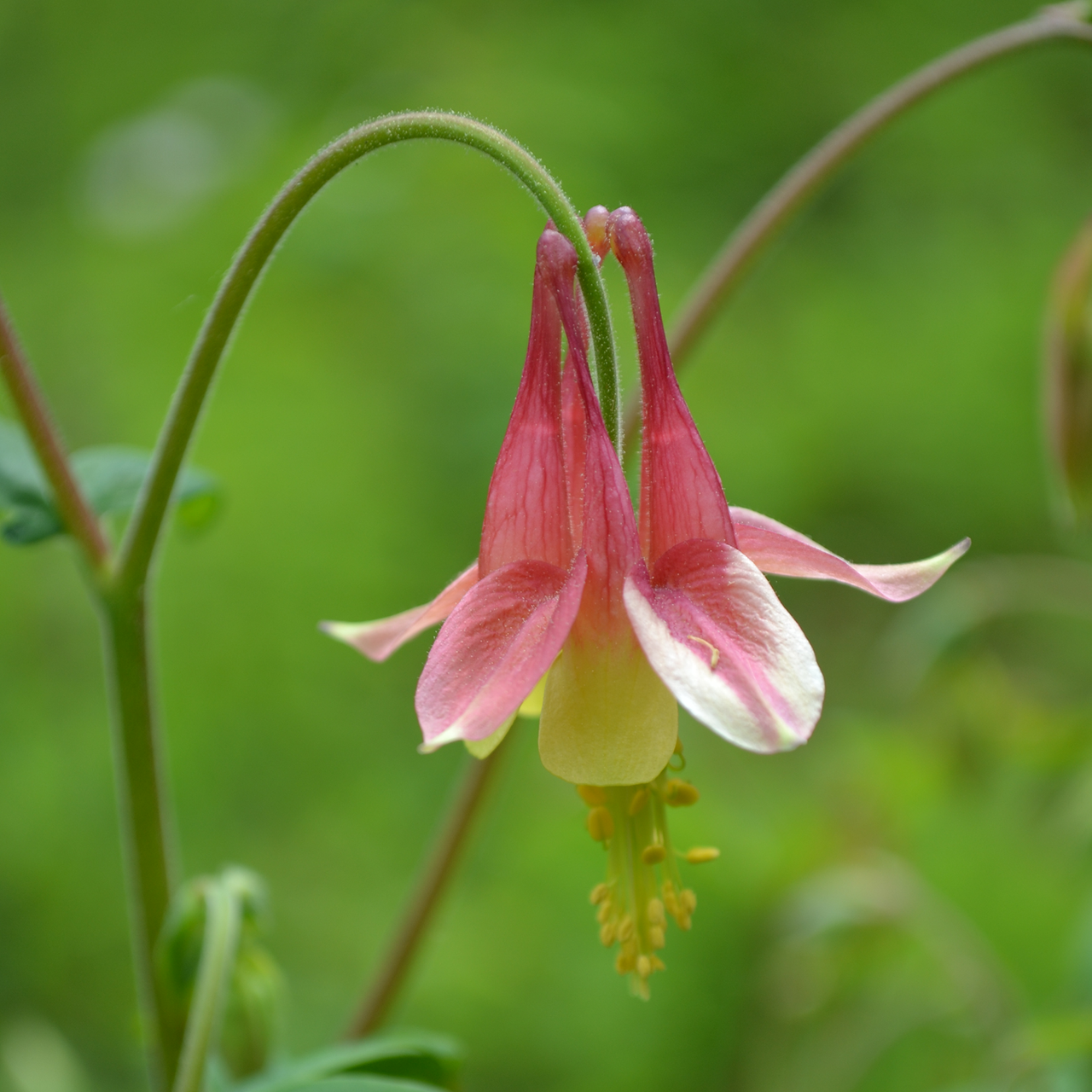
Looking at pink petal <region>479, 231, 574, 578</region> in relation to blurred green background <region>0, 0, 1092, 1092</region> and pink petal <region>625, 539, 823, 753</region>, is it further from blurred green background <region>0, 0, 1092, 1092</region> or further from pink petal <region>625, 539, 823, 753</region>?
blurred green background <region>0, 0, 1092, 1092</region>

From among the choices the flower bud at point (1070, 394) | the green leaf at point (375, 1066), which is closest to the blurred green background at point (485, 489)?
the flower bud at point (1070, 394)

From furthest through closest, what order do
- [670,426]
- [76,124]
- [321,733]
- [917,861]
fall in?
[76,124], [321,733], [917,861], [670,426]

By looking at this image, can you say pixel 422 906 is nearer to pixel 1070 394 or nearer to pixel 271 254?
pixel 271 254

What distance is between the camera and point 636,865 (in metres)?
0.63

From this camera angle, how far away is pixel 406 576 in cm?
211

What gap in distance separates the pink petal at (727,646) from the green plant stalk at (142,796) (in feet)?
1.10

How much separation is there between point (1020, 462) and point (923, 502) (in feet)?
0.91

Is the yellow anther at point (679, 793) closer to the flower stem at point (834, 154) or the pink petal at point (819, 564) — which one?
the pink petal at point (819, 564)

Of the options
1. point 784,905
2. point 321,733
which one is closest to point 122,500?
point 784,905

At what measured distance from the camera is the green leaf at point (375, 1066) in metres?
0.73

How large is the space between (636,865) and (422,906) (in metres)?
0.31

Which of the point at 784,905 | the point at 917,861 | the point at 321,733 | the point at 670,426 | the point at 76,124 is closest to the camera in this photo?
the point at 670,426

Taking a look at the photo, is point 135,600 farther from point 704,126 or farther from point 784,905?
point 704,126

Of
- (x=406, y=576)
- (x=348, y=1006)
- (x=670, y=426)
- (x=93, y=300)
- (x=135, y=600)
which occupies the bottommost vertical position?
(x=348, y=1006)
